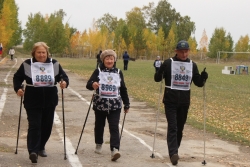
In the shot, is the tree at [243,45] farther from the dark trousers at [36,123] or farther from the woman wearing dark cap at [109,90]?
the dark trousers at [36,123]

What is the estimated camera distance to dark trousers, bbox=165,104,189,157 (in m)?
7.63

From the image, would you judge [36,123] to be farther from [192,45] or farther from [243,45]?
[243,45]

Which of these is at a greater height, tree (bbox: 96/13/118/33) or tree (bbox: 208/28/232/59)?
tree (bbox: 96/13/118/33)

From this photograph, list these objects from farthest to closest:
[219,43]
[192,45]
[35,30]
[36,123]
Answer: [192,45] → [219,43] → [35,30] → [36,123]

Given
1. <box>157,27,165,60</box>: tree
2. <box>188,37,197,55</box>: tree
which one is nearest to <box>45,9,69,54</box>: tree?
<box>157,27,165,60</box>: tree

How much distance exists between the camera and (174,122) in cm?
772

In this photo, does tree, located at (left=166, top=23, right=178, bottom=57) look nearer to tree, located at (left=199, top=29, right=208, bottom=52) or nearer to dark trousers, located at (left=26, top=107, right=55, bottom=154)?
tree, located at (left=199, top=29, right=208, bottom=52)

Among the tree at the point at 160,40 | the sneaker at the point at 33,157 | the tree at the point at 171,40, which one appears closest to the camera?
the sneaker at the point at 33,157

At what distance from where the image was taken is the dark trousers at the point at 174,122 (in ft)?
25.0

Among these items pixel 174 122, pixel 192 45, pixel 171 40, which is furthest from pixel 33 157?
pixel 192 45

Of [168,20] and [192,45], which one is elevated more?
[168,20]

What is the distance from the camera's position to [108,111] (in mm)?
7738

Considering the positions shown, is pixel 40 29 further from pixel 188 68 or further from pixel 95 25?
pixel 188 68

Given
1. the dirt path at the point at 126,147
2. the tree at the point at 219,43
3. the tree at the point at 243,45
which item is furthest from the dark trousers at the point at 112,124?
the tree at the point at 243,45
